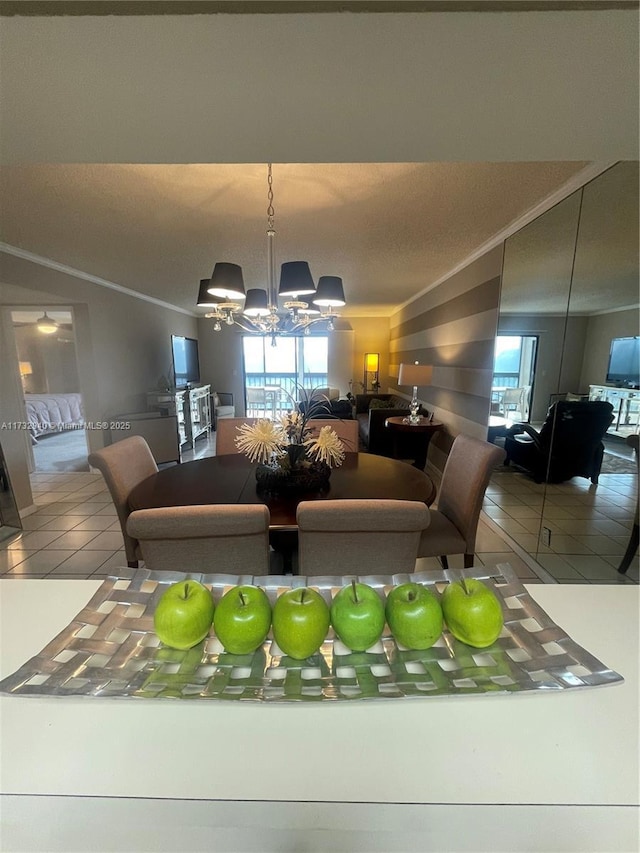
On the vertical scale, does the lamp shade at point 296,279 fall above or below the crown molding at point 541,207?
below

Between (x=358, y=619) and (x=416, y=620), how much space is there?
3.6 inches

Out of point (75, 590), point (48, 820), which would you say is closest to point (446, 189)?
point (75, 590)

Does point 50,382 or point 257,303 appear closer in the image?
point 257,303

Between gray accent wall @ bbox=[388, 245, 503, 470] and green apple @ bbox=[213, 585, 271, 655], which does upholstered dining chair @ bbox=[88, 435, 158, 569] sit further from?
gray accent wall @ bbox=[388, 245, 503, 470]

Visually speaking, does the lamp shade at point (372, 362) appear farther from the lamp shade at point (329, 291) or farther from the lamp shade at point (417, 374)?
the lamp shade at point (329, 291)

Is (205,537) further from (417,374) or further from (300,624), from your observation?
(417,374)

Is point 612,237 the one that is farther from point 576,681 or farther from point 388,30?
point 576,681

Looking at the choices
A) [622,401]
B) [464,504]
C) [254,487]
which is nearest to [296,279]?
[254,487]

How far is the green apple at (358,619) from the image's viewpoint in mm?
534

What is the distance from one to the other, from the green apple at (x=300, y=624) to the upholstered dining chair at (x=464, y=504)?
1271mm

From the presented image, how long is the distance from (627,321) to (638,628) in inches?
65.7

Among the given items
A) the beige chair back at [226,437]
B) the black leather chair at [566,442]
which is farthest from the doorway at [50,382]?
the black leather chair at [566,442]

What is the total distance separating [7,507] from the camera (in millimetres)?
2787

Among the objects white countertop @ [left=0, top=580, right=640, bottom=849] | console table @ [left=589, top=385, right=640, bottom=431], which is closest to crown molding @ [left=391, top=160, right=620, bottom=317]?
console table @ [left=589, top=385, right=640, bottom=431]
